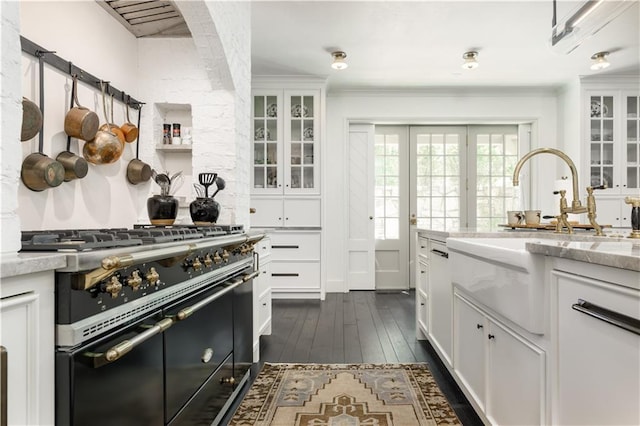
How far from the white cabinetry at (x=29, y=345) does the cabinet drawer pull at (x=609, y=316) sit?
113cm

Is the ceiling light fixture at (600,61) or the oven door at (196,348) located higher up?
the ceiling light fixture at (600,61)

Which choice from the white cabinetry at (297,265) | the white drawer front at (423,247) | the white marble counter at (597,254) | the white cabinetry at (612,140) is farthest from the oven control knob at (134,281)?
the white cabinetry at (612,140)

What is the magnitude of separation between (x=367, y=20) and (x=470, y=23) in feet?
2.90

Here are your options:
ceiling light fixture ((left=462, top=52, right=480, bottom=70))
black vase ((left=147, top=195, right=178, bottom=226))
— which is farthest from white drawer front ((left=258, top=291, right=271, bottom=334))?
ceiling light fixture ((left=462, top=52, right=480, bottom=70))

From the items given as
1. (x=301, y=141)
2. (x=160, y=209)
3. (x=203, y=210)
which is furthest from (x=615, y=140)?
(x=160, y=209)

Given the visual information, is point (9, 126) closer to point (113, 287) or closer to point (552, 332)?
point (113, 287)

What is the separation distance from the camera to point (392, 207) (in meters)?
5.45

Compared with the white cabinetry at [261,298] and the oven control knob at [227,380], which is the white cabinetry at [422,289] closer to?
the white cabinetry at [261,298]

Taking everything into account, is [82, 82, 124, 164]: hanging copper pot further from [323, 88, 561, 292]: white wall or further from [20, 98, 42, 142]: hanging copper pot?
[323, 88, 561, 292]: white wall

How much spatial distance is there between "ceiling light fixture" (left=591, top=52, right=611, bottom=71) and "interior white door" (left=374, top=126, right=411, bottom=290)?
2148 millimetres

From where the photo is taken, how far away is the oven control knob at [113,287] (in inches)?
A: 35.4

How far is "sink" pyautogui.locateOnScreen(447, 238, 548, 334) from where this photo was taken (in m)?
1.18

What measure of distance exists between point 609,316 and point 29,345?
1156 millimetres

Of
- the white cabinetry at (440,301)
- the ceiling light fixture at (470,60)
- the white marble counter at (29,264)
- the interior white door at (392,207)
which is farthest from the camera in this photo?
the interior white door at (392,207)
